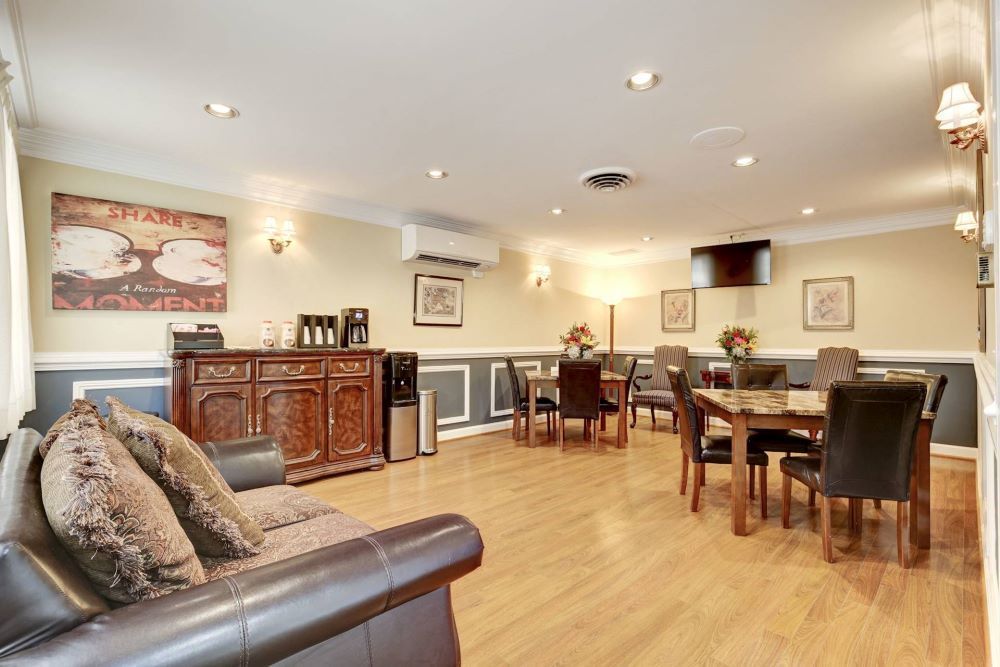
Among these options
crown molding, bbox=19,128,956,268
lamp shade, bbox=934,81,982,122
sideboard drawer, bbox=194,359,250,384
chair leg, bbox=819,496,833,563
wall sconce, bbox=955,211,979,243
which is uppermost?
crown molding, bbox=19,128,956,268

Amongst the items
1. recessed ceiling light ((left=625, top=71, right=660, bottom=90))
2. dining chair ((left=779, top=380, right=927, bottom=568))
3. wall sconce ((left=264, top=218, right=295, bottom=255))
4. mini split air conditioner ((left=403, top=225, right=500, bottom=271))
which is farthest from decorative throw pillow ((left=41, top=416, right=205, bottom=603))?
mini split air conditioner ((left=403, top=225, right=500, bottom=271))

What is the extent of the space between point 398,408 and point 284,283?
5.04 ft

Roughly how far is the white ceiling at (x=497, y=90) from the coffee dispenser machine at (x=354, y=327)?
44.0 inches

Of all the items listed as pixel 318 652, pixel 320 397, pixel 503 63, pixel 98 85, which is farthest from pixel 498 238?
pixel 318 652

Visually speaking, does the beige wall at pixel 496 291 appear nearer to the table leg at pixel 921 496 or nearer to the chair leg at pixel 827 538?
the table leg at pixel 921 496

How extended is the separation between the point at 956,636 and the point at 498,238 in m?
5.23

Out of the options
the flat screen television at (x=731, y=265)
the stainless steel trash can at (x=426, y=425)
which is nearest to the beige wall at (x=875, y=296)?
the flat screen television at (x=731, y=265)

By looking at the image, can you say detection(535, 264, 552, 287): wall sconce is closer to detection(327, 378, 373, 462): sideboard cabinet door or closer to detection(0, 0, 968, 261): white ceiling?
detection(0, 0, 968, 261): white ceiling

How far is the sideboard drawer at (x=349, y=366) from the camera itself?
161 inches

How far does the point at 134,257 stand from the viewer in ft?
11.6

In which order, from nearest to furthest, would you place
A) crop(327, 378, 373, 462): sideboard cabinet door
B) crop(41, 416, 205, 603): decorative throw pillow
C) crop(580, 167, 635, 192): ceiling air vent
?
1. crop(41, 416, 205, 603): decorative throw pillow
2. crop(580, 167, 635, 192): ceiling air vent
3. crop(327, 378, 373, 462): sideboard cabinet door

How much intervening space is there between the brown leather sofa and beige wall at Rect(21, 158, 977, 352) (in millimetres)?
2664

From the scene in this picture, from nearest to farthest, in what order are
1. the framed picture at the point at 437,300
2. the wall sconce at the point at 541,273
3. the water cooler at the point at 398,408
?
1. the water cooler at the point at 398,408
2. the framed picture at the point at 437,300
3. the wall sconce at the point at 541,273

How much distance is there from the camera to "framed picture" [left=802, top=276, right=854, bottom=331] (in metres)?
5.52
